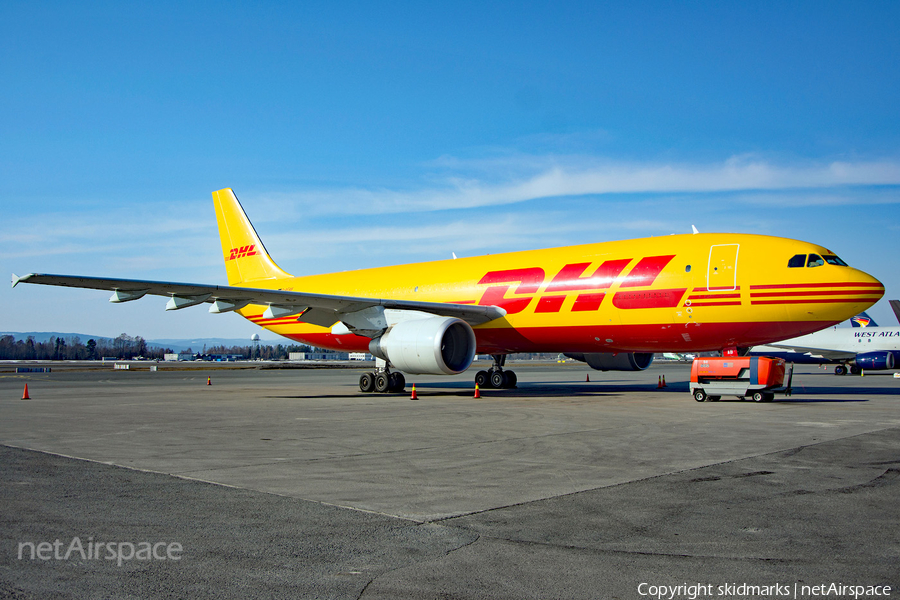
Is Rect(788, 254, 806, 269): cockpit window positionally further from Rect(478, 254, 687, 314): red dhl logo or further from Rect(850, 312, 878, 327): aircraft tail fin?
Rect(850, 312, 878, 327): aircraft tail fin

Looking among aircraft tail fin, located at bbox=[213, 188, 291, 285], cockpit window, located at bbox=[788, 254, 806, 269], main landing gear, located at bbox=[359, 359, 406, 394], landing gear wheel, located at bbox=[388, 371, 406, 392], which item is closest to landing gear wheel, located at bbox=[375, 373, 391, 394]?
main landing gear, located at bbox=[359, 359, 406, 394]

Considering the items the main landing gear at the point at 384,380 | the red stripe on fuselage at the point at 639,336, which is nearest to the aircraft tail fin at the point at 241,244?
the main landing gear at the point at 384,380

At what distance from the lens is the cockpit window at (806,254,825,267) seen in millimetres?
17094

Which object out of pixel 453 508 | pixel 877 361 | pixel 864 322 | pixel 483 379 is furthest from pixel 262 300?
pixel 864 322

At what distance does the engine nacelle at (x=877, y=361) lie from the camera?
Answer: 40.9 meters

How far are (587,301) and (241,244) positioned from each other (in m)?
18.1

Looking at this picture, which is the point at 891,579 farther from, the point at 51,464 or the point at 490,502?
the point at 51,464

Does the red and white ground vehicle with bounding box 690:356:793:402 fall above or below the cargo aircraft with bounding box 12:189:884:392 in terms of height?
below

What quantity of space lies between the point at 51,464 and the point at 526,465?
5517 mm

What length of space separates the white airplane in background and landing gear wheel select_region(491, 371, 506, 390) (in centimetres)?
2669

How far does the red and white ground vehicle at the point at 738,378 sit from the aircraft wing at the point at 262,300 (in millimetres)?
6299

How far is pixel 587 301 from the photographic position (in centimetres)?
1947

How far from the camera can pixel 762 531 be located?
16.1ft

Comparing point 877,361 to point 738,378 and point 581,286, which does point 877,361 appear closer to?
point 738,378
